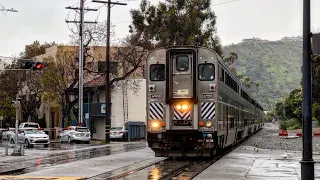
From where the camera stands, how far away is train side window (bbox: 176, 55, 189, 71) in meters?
21.5

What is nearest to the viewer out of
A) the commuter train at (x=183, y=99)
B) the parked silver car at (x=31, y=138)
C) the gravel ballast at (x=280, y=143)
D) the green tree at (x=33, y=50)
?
the commuter train at (x=183, y=99)

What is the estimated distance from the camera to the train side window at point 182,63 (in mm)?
21547

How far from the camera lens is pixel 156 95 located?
845 inches

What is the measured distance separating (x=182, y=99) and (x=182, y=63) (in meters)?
1.56

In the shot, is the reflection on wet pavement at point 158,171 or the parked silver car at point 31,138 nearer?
the reflection on wet pavement at point 158,171

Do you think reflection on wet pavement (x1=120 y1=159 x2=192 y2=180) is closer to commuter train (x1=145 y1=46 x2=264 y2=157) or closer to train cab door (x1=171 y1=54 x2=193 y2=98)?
commuter train (x1=145 y1=46 x2=264 y2=157)

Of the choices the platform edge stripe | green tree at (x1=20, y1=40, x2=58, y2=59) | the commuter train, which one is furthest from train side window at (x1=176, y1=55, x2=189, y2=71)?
green tree at (x1=20, y1=40, x2=58, y2=59)

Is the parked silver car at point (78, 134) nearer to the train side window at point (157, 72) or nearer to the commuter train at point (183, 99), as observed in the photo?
the commuter train at point (183, 99)

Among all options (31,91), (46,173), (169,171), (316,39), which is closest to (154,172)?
(169,171)

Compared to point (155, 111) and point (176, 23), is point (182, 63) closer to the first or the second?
point (155, 111)

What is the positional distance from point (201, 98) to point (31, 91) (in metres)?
43.2

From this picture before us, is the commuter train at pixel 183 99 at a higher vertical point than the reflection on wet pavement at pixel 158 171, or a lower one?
higher

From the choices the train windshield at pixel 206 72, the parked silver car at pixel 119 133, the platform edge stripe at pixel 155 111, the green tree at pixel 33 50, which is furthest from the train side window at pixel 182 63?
the green tree at pixel 33 50

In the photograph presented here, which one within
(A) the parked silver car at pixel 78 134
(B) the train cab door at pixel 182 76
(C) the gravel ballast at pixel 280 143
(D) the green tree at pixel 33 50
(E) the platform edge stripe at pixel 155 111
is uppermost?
(D) the green tree at pixel 33 50
